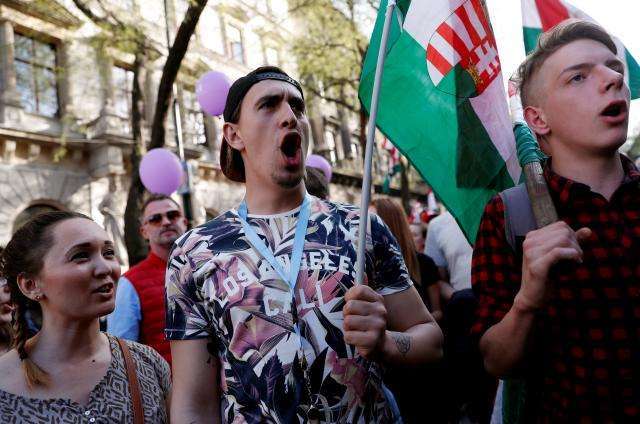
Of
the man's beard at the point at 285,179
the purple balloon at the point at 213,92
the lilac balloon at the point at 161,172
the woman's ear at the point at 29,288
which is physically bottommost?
the woman's ear at the point at 29,288

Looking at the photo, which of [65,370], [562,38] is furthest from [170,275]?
[562,38]

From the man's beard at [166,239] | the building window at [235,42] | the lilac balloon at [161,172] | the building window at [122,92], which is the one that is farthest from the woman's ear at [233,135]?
the building window at [235,42]

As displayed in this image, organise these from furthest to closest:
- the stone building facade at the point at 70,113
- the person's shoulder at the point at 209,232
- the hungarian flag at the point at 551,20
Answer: the stone building facade at the point at 70,113 < the hungarian flag at the point at 551,20 < the person's shoulder at the point at 209,232

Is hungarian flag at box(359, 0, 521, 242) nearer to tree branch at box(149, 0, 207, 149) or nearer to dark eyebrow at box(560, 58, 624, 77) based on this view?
dark eyebrow at box(560, 58, 624, 77)

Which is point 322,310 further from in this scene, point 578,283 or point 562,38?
point 562,38

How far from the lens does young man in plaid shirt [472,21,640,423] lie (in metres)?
1.41

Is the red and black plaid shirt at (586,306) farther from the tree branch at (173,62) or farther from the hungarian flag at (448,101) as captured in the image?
the tree branch at (173,62)

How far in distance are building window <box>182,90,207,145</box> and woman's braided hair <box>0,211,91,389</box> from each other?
52.2 feet

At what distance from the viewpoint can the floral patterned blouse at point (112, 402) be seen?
1.91 m

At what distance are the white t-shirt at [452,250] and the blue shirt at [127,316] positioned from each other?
212 cm

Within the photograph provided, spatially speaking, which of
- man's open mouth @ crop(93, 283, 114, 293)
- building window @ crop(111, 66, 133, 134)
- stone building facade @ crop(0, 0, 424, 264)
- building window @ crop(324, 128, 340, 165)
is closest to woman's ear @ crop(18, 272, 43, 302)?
man's open mouth @ crop(93, 283, 114, 293)

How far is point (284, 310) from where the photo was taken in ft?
5.32

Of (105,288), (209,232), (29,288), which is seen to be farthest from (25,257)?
(209,232)

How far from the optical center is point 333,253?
1729 mm
